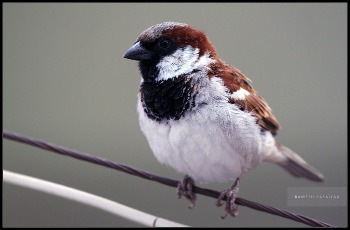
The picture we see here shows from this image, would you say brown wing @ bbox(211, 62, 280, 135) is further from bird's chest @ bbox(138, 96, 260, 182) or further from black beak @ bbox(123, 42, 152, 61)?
black beak @ bbox(123, 42, 152, 61)

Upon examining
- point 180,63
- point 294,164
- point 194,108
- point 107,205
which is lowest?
point 107,205

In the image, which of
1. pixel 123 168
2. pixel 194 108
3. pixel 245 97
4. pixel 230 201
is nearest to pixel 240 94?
pixel 245 97

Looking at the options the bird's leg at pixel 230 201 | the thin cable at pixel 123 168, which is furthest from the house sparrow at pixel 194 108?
the thin cable at pixel 123 168

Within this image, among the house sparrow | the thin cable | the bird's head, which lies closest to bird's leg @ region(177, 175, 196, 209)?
the house sparrow

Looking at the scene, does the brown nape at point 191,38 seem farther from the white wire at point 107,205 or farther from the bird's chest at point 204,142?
the white wire at point 107,205

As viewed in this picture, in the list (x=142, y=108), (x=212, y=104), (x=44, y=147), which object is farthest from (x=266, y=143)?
(x=44, y=147)

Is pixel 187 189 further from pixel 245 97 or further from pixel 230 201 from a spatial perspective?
pixel 245 97
